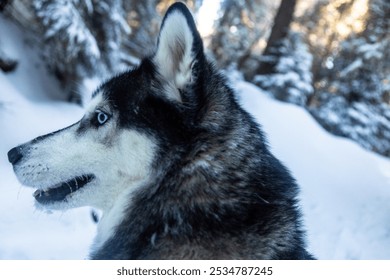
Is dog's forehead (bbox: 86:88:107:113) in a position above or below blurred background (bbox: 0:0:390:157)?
above

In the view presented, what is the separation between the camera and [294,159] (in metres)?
4.83

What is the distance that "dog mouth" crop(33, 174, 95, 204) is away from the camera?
5.82ft

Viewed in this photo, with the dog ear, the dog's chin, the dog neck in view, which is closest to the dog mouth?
the dog's chin

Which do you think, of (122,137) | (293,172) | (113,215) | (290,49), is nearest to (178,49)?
(122,137)

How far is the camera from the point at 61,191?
1812 millimetres

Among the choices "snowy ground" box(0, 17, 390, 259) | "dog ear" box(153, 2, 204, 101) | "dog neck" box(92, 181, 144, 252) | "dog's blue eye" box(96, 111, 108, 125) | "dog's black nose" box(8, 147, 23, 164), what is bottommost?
"snowy ground" box(0, 17, 390, 259)

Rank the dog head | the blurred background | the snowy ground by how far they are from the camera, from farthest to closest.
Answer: the blurred background
the snowy ground
the dog head

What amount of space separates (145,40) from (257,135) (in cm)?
729

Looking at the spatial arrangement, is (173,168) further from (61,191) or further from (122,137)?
(61,191)

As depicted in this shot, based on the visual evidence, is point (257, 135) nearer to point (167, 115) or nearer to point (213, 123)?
point (213, 123)

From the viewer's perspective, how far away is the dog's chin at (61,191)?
5.82 feet

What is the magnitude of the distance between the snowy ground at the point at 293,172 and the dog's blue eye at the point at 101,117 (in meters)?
0.92

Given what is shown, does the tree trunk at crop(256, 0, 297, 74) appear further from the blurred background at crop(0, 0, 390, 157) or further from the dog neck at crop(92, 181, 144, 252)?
the dog neck at crop(92, 181, 144, 252)

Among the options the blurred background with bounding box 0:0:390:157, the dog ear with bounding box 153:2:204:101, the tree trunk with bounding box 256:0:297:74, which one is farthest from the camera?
the tree trunk with bounding box 256:0:297:74
